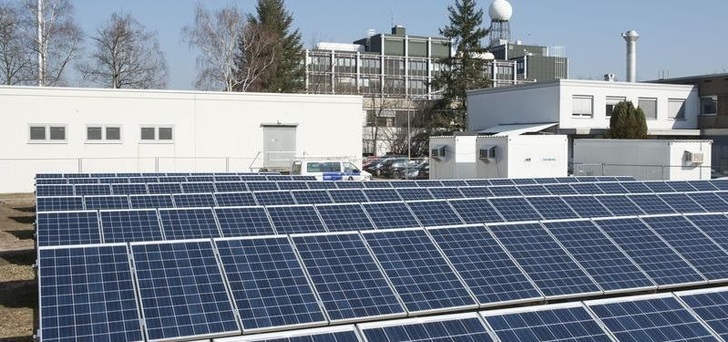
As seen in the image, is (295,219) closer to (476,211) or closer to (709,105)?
(476,211)

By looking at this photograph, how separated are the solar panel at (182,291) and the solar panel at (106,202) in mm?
6930

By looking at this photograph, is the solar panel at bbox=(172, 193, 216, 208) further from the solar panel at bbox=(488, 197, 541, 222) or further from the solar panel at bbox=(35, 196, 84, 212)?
the solar panel at bbox=(488, 197, 541, 222)

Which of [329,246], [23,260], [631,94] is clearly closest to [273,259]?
[329,246]

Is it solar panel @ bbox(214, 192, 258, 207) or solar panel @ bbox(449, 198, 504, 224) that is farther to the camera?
solar panel @ bbox(214, 192, 258, 207)

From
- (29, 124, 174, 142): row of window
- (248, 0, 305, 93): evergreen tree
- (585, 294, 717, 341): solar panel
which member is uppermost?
(248, 0, 305, 93): evergreen tree

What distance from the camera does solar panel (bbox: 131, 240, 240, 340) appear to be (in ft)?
20.2

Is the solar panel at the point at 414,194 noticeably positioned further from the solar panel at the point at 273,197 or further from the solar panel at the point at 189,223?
the solar panel at the point at 189,223

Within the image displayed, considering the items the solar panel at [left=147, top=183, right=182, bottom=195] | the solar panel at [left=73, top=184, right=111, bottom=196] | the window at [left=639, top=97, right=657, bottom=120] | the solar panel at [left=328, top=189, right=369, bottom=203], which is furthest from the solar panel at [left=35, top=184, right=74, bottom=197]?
the window at [left=639, top=97, right=657, bottom=120]

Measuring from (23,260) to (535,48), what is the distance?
344ft

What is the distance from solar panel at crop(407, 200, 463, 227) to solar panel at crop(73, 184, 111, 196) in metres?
10.2

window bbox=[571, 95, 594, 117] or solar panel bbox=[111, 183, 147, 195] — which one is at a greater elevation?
window bbox=[571, 95, 594, 117]

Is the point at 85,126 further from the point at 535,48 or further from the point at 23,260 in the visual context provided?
the point at 535,48

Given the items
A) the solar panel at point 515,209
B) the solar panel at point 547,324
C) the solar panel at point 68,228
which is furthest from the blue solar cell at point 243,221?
the solar panel at point 547,324

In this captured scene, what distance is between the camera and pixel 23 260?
16.9 metres
